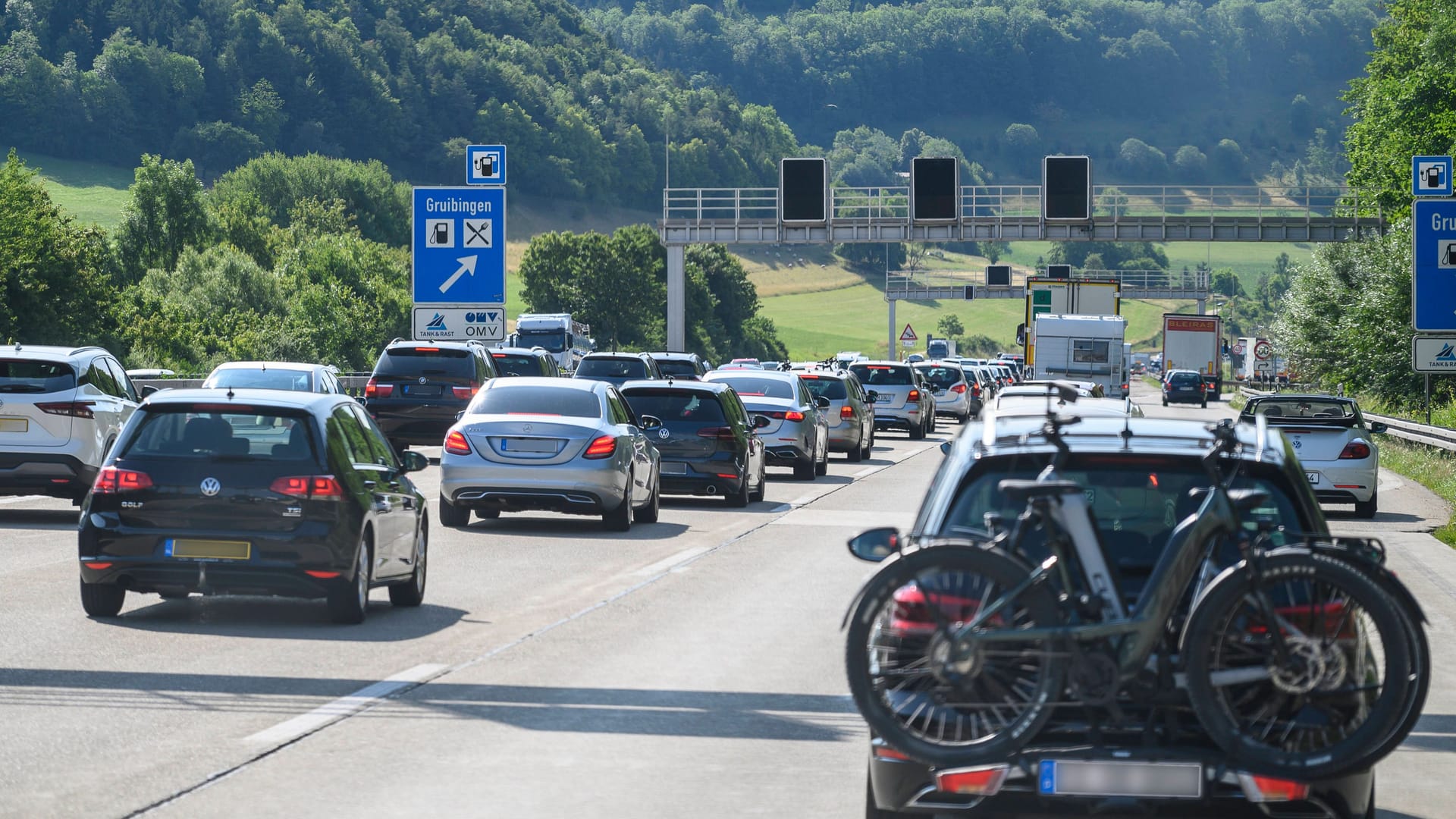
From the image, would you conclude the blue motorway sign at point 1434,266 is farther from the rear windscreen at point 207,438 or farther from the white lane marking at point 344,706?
the white lane marking at point 344,706

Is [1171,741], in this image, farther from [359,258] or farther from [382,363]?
[359,258]

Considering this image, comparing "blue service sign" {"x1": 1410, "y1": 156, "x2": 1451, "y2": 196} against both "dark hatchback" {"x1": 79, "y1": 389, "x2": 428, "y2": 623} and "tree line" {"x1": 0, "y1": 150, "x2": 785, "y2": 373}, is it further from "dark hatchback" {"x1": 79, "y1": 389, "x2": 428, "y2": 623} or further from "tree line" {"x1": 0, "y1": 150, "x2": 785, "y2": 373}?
"tree line" {"x1": 0, "y1": 150, "x2": 785, "y2": 373}

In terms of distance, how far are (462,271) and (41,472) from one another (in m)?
17.9

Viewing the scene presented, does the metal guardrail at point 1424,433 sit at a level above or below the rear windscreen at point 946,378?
below

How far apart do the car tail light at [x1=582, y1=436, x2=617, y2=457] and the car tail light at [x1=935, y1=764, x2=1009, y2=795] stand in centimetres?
1394

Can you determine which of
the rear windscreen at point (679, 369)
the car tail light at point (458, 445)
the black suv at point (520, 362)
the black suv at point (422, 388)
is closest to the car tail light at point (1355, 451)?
the car tail light at point (458, 445)

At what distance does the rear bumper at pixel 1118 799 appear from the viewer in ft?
19.2

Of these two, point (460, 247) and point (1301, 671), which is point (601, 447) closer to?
point (1301, 671)

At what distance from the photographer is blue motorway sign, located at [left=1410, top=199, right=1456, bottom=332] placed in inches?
1134

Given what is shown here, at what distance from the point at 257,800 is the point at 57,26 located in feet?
580

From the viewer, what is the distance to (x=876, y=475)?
31500 millimetres

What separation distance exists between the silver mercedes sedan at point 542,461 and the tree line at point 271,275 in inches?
1472

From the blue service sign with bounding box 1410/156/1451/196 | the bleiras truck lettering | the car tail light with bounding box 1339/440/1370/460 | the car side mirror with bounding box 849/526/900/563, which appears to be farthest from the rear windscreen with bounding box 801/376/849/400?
the bleiras truck lettering

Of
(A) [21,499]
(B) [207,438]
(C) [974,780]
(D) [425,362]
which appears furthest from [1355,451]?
(C) [974,780]
